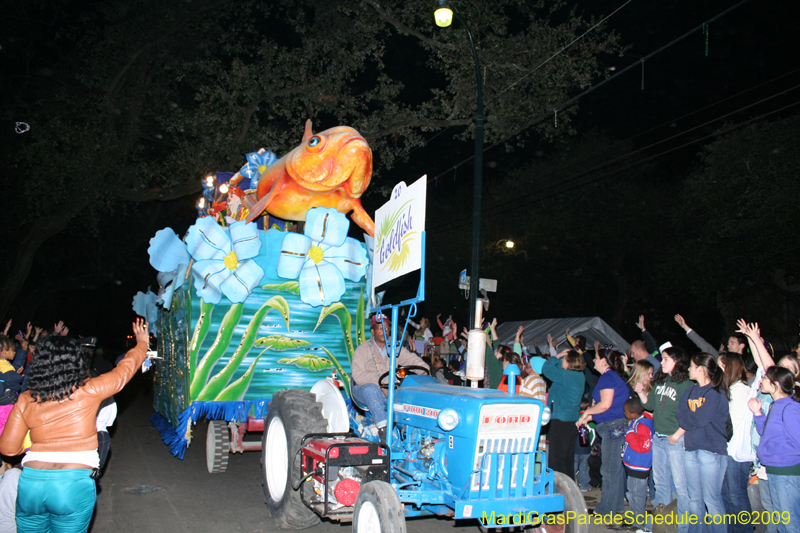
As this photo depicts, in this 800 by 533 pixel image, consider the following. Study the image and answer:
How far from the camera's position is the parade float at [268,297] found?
668 centimetres

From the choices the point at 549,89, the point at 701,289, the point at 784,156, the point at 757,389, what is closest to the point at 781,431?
the point at 757,389

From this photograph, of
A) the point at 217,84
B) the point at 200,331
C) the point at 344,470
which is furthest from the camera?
the point at 217,84

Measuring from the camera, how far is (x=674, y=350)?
235 inches

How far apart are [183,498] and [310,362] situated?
6.87 ft

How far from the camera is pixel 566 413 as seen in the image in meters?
6.81

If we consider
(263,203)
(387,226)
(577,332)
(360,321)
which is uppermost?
(263,203)

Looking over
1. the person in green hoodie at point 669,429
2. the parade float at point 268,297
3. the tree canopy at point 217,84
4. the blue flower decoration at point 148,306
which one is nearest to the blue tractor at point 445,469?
the parade float at point 268,297

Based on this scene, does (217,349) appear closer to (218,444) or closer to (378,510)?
(218,444)

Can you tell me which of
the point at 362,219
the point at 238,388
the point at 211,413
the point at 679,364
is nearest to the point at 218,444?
the point at 211,413

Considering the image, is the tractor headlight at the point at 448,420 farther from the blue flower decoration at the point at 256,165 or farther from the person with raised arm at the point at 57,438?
the blue flower decoration at the point at 256,165

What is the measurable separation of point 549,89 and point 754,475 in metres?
9.15

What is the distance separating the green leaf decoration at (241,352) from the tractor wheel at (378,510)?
10.0 feet

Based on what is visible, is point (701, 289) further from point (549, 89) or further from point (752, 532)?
point (752, 532)

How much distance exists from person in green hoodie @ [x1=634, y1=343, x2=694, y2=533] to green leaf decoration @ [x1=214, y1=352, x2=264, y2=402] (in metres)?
4.40
